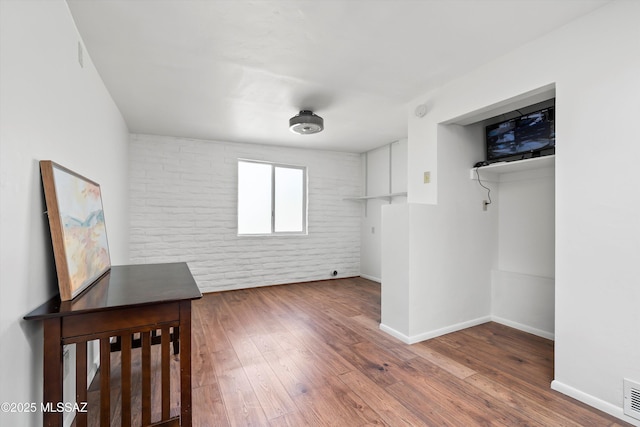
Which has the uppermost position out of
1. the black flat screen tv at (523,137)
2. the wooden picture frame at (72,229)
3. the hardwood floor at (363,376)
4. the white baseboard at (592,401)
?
the black flat screen tv at (523,137)

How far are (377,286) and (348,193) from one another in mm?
1885

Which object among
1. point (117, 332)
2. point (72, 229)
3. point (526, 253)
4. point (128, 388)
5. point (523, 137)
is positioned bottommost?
point (128, 388)

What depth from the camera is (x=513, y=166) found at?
110 inches

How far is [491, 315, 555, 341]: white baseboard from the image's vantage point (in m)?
2.80

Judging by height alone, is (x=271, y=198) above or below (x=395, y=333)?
above

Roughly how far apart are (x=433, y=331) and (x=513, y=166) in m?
1.79

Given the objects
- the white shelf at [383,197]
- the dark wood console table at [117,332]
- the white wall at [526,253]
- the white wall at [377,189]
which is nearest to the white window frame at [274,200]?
the white shelf at [383,197]

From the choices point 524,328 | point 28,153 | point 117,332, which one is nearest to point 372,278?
point 524,328

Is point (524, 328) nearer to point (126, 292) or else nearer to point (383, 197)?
point (383, 197)

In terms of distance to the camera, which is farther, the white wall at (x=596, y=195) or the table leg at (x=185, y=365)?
the white wall at (x=596, y=195)

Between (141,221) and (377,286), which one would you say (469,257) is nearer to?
(377,286)

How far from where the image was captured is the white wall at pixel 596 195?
1683 millimetres

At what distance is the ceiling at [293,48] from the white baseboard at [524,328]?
103 inches

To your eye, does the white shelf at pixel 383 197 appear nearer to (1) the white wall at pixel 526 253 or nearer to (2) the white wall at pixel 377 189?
(2) the white wall at pixel 377 189
